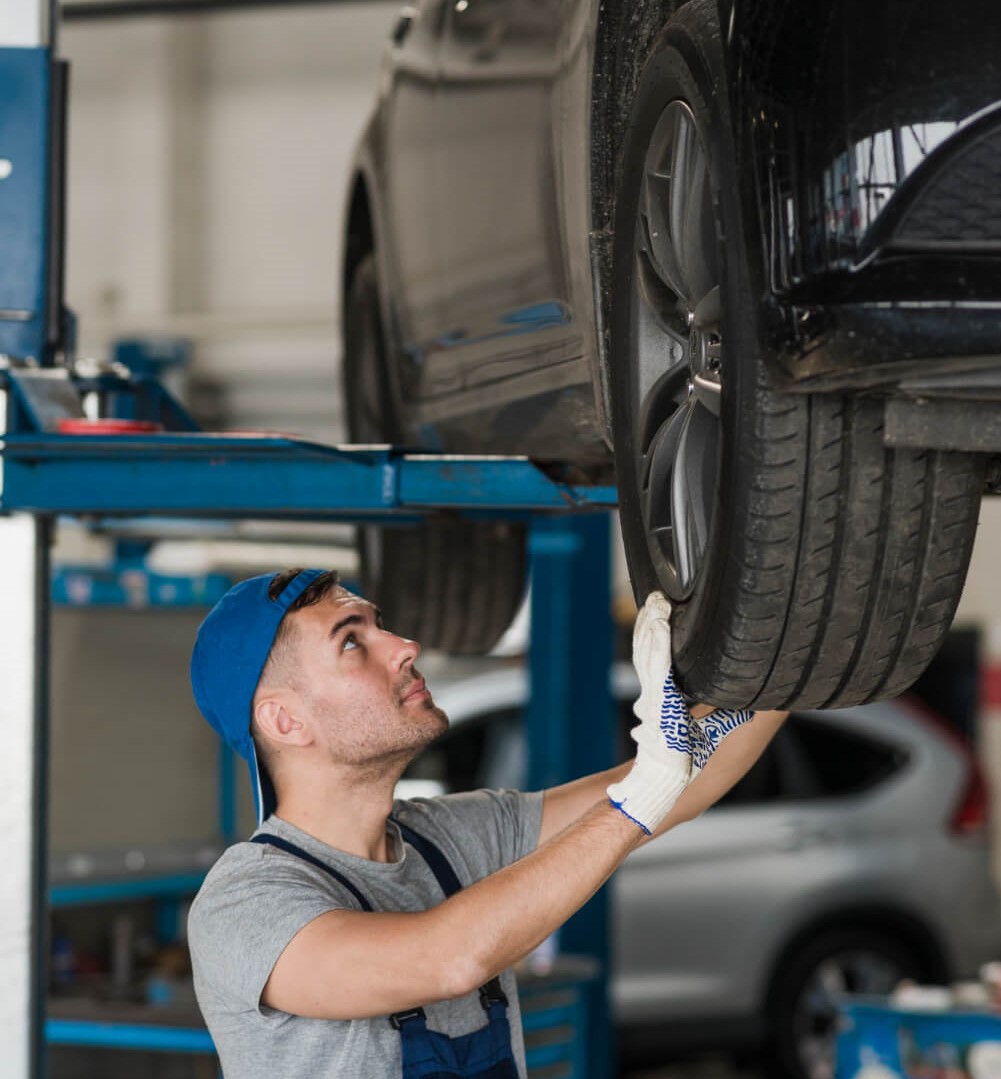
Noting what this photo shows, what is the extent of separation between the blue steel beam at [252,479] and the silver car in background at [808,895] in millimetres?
3941

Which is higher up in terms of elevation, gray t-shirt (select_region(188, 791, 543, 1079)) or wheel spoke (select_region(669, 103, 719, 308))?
wheel spoke (select_region(669, 103, 719, 308))

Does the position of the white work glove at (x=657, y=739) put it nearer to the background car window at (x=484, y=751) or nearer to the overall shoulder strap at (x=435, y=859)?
the overall shoulder strap at (x=435, y=859)

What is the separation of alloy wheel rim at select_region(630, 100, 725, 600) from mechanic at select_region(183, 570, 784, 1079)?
0.10 meters

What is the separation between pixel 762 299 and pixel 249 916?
0.92 metres

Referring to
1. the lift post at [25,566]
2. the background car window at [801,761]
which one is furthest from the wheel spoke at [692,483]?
the background car window at [801,761]

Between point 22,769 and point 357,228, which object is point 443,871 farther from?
point 357,228

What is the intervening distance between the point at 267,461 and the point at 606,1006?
10.0ft

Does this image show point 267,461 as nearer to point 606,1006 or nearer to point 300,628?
point 300,628

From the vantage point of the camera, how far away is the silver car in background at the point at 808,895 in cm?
632

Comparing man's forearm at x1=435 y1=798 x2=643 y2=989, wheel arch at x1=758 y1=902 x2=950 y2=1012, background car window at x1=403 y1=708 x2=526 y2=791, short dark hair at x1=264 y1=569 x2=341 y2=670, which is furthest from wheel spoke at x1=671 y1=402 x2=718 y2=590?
background car window at x1=403 y1=708 x2=526 y2=791

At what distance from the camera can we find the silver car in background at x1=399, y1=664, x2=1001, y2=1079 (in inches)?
249

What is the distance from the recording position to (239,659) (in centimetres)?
215

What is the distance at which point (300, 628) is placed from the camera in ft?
7.19

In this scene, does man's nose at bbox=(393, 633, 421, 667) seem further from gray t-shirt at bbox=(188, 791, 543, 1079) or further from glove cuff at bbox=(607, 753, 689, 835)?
glove cuff at bbox=(607, 753, 689, 835)
